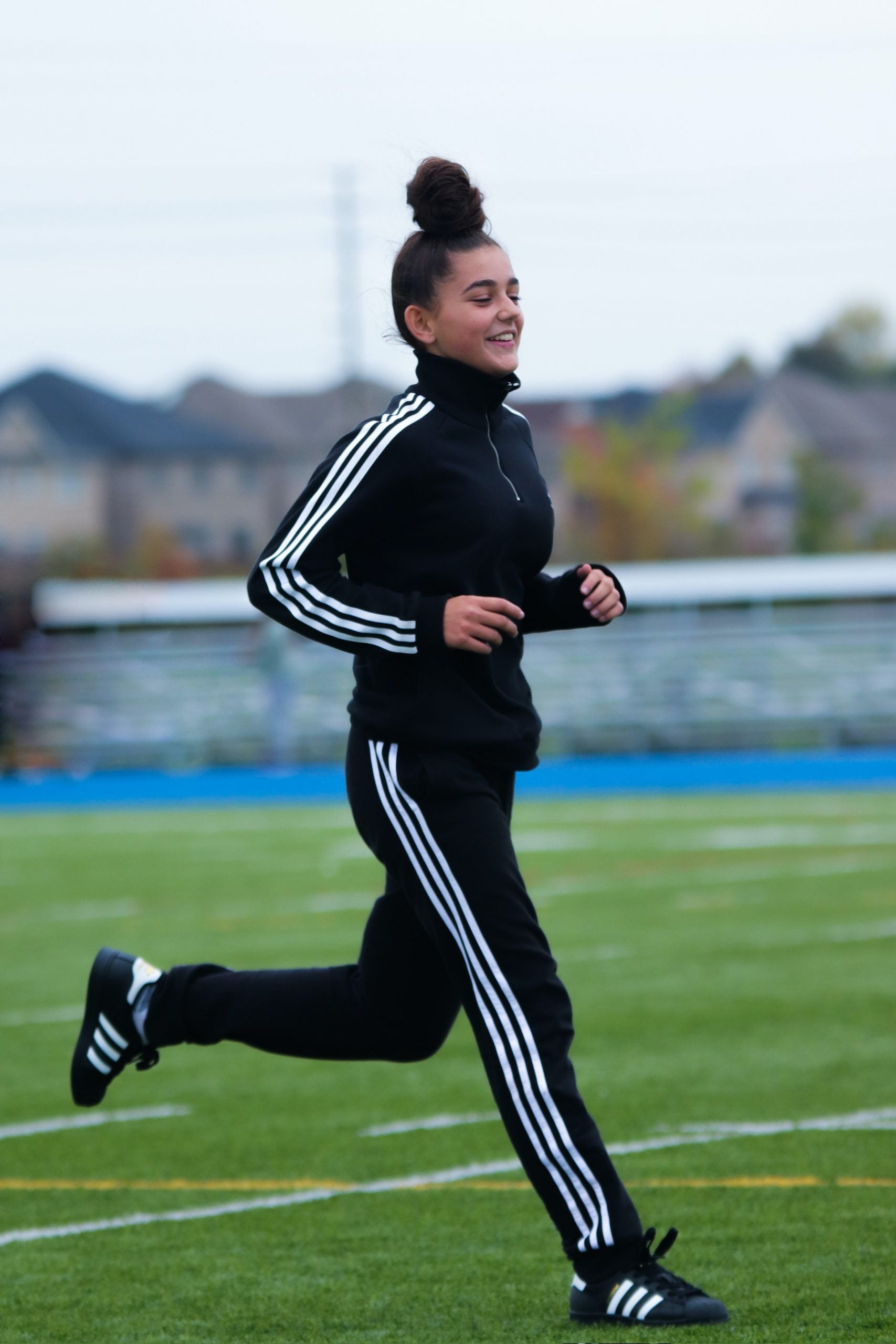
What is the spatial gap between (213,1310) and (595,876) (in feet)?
30.3

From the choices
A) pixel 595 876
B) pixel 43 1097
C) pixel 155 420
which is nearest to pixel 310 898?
pixel 595 876

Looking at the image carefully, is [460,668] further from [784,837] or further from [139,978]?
[784,837]

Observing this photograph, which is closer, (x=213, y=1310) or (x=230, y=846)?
(x=213, y=1310)

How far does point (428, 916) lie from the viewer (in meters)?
3.58

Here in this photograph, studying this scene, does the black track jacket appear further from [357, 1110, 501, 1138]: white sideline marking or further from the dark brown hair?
[357, 1110, 501, 1138]: white sideline marking

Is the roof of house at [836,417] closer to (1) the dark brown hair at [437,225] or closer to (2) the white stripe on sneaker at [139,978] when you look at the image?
(2) the white stripe on sneaker at [139,978]

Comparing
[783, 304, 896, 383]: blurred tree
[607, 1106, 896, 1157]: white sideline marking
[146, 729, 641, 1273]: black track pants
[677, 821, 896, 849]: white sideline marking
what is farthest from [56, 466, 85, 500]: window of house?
[146, 729, 641, 1273]: black track pants

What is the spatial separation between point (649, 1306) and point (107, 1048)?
1.38 m

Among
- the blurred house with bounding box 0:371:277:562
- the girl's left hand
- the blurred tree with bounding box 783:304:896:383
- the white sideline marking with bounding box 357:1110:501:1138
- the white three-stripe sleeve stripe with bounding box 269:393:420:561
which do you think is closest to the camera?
the white three-stripe sleeve stripe with bounding box 269:393:420:561

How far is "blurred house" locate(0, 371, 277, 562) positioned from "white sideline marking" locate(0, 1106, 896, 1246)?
203ft

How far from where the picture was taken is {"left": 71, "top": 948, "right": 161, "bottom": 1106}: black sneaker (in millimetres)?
4156

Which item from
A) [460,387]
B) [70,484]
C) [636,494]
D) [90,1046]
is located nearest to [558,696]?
[90,1046]

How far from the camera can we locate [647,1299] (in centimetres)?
335

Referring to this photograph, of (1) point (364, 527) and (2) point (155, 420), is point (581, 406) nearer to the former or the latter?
(2) point (155, 420)
